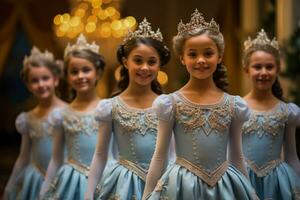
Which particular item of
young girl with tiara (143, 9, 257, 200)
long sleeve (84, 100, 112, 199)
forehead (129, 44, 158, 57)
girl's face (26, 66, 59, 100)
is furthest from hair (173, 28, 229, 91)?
girl's face (26, 66, 59, 100)

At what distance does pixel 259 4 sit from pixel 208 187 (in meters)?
5.31

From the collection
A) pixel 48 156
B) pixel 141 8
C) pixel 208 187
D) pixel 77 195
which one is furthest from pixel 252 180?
pixel 141 8

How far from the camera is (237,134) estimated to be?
8.86ft

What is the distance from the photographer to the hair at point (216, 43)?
8.64 ft

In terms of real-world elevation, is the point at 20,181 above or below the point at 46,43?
below

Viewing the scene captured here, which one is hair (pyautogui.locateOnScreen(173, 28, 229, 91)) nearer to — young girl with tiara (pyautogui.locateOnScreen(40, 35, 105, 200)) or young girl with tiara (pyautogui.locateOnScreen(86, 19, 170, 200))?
young girl with tiara (pyautogui.locateOnScreen(86, 19, 170, 200))

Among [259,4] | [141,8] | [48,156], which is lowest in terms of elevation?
[48,156]

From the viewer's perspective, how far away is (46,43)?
11.1m

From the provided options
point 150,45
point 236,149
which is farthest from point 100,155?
point 236,149

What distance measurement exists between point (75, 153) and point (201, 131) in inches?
47.7

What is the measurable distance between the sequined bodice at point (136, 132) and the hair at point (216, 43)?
434 millimetres

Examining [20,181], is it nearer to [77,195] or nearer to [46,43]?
[77,195]

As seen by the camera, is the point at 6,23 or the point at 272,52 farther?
the point at 6,23

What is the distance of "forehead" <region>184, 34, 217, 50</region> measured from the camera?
2600 millimetres
